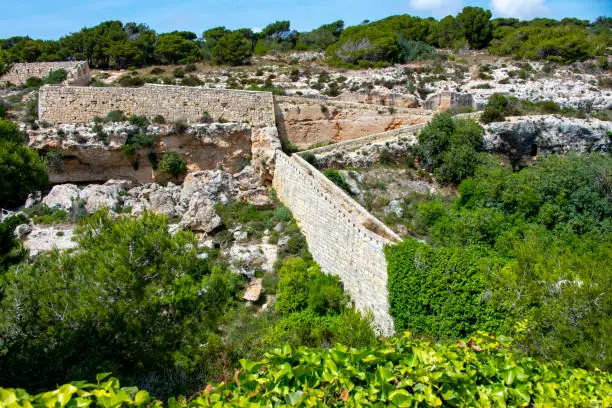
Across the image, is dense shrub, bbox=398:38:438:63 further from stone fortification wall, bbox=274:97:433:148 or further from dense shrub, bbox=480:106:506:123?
stone fortification wall, bbox=274:97:433:148

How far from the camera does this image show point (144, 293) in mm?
8797

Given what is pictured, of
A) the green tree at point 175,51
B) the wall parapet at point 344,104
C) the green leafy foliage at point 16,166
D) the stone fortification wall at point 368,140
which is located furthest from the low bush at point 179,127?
the green tree at point 175,51

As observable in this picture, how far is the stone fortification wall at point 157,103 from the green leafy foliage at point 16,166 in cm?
478

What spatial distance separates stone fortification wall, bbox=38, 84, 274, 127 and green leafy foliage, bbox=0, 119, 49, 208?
4.78 meters

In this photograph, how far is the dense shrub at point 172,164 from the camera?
66.2 ft

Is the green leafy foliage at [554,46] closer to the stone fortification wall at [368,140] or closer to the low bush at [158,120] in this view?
the stone fortification wall at [368,140]

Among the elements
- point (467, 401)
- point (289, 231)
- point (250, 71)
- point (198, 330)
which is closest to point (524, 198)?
point (289, 231)

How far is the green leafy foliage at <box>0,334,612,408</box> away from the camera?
399cm

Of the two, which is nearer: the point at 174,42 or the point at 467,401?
the point at 467,401

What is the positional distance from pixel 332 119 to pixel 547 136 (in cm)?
1104

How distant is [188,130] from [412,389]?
58.6 feet

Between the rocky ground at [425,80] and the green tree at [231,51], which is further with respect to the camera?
the green tree at [231,51]

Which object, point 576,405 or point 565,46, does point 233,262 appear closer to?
point 576,405

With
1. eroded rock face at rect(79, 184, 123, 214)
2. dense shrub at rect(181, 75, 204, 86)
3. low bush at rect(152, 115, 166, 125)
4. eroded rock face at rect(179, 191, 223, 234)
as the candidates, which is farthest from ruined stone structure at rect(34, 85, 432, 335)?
dense shrub at rect(181, 75, 204, 86)
